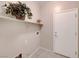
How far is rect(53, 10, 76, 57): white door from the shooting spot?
3322 millimetres

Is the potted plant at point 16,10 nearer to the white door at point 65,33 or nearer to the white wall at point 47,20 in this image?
the white door at point 65,33

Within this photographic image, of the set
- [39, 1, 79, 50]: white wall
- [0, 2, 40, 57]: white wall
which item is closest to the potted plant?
[0, 2, 40, 57]: white wall

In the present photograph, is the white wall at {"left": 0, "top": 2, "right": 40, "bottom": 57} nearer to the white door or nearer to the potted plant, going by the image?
the potted plant

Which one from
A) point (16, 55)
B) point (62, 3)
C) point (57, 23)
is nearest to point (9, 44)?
point (16, 55)

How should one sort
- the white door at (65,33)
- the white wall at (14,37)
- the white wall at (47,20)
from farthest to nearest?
1. the white wall at (47,20)
2. the white door at (65,33)
3. the white wall at (14,37)

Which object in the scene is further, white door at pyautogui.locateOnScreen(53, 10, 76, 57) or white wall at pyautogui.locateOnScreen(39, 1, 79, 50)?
white wall at pyautogui.locateOnScreen(39, 1, 79, 50)

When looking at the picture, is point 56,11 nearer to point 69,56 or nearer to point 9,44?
point 69,56

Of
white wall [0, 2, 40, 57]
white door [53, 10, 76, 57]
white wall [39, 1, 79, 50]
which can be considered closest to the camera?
white wall [0, 2, 40, 57]

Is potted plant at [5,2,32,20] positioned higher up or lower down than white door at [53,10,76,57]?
higher up

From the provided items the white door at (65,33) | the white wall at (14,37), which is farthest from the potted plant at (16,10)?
the white door at (65,33)

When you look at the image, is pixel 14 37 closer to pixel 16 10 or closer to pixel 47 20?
pixel 16 10

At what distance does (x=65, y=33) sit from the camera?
3541 millimetres

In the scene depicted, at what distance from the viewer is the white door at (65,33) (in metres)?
3.32

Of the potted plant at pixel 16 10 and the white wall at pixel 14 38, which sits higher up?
the potted plant at pixel 16 10
